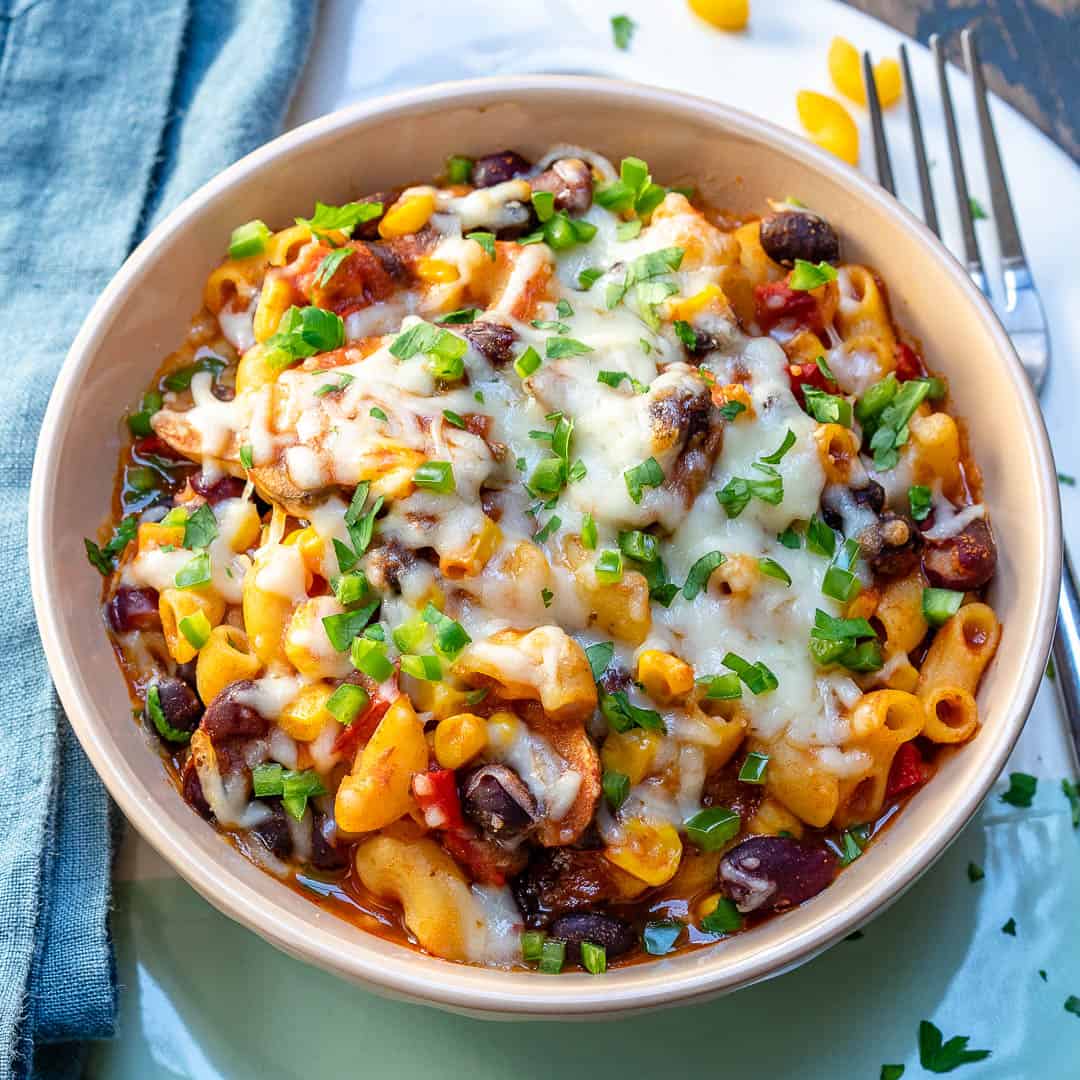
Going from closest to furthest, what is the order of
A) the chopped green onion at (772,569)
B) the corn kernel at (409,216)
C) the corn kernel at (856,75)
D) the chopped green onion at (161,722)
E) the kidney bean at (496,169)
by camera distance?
1. the chopped green onion at (772,569)
2. the chopped green onion at (161,722)
3. the corn kernel at (409,216)
4. the kidney bean at (496,169)
5. the corn kernel at (856,75)

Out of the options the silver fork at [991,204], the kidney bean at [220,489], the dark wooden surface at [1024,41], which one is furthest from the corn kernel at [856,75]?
the kidney bean at [220,489]

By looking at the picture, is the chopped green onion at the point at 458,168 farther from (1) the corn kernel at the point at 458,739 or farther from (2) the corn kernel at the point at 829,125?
(1) the corn kernel at the point at 458,739

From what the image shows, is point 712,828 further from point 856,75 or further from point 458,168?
point 856,75

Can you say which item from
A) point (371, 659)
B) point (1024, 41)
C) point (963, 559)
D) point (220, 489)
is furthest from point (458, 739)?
point (1024, 41)

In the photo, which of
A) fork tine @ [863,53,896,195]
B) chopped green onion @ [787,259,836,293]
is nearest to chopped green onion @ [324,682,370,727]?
chopped green onion @ [787,259,836,293]

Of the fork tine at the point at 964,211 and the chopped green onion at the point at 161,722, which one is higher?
the fork tine at the point at 964,211

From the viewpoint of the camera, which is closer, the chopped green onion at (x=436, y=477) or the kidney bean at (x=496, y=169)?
the chopped green onion at (x=436, y=477)
